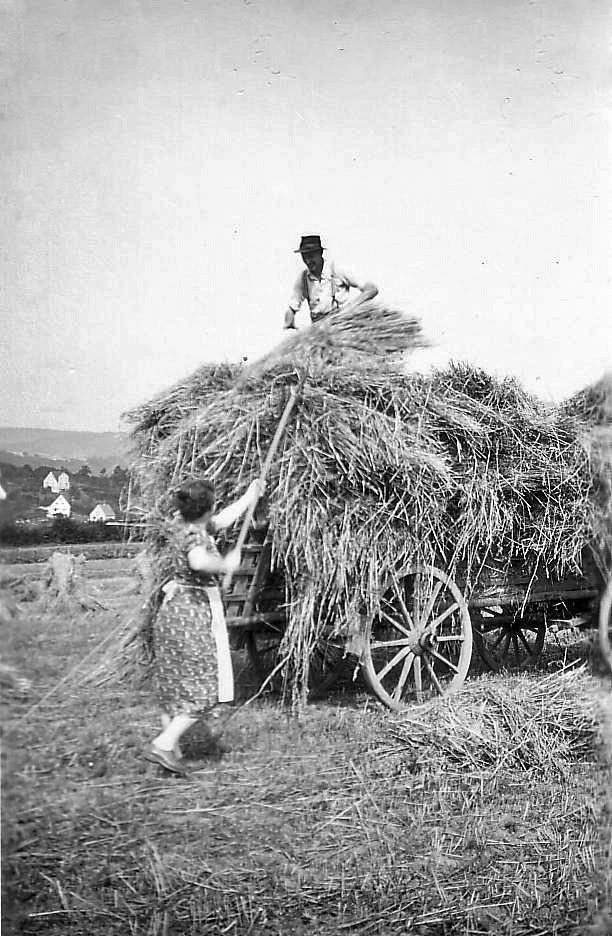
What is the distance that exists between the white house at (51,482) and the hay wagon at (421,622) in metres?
0.64

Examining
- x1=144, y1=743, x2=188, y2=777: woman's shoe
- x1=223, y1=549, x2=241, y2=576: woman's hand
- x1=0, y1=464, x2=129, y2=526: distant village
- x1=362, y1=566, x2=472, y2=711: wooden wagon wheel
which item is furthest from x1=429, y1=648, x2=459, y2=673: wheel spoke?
x1=0, y1=464, x2=129, y2=526: distant village

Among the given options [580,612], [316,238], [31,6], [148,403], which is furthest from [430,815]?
[31,6]

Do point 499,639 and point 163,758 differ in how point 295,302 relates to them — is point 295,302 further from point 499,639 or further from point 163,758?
point 163,758

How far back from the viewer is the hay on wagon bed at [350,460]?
9.47 ft

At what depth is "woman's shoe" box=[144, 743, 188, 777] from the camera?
2762 mm

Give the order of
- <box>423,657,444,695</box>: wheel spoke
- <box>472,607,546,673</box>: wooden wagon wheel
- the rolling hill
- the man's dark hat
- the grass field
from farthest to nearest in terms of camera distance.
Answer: <box>472,607,546,673</box>: wooden wagon wheel, <box>423,657,444,695</box>: wheel spoke, the man's dark hat, the rolling hill, the grass field

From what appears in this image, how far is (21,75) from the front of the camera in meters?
2.81

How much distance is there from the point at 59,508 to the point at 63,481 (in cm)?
9

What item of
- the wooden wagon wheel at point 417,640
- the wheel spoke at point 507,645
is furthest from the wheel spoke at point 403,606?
the wheel spoke at point 507,645

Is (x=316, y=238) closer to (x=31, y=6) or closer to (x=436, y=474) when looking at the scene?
(x=436, y=474)

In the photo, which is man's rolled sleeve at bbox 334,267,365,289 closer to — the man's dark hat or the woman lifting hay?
the man's dark hat

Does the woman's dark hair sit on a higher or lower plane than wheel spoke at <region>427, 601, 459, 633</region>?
higher

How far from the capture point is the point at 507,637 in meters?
3.34

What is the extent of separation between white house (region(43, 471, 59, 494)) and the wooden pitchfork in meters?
0.60
